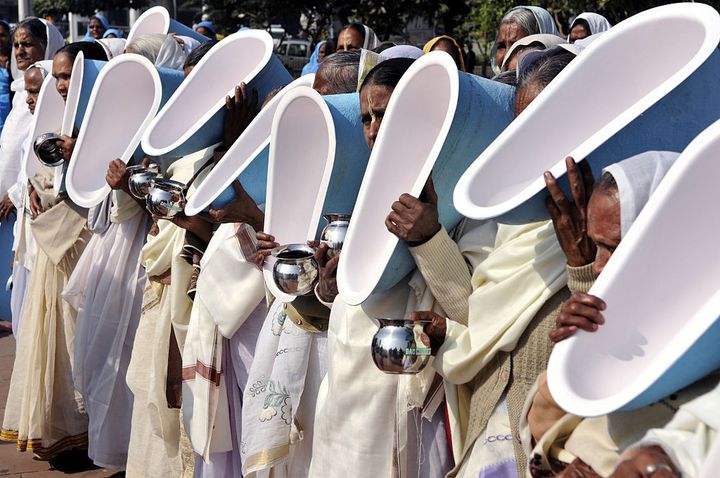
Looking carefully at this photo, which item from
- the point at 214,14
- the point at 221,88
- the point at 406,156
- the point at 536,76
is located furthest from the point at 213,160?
the point at 214,14

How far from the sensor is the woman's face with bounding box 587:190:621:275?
74.1 inches

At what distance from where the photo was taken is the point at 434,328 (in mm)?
2473

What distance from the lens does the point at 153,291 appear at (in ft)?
13.8

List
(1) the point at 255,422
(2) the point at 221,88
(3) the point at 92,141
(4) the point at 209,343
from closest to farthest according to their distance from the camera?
1. (1) the point at 255,422
2. (4) the point at 209,343
3. (2) the point at 221,88
4. (3) the point at 92,141

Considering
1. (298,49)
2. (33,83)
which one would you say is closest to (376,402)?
(33,83)

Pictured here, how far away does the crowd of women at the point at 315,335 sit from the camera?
6.49 ft

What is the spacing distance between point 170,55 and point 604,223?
3.03m

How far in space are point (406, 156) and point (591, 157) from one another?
716 mm

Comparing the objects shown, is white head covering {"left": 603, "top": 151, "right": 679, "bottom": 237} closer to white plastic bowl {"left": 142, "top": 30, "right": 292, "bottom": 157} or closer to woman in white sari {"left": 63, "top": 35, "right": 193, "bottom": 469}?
white plastic bowl {"left": 142, "top": 30, "right": 292, "bottom": 157}

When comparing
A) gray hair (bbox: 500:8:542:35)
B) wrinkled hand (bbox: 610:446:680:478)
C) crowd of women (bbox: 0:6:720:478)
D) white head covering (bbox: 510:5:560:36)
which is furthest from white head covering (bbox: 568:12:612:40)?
wrinkled hand (bbox: 610:446:680:478)

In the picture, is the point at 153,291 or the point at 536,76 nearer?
the point at 536,76

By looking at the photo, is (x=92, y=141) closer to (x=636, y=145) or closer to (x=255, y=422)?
(x=255, y=422)

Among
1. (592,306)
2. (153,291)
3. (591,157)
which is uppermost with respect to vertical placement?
(591,157)

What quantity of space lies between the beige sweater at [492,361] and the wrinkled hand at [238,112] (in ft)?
4.43
